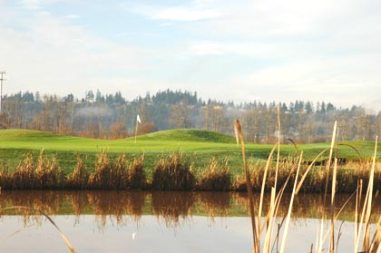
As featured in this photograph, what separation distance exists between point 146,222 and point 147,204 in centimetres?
174

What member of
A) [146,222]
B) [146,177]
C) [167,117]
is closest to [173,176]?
[146,177]

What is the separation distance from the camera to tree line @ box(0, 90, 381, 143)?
64.1 metres

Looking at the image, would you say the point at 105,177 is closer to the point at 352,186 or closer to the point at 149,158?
the point at 149,158

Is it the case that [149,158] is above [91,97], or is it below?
below

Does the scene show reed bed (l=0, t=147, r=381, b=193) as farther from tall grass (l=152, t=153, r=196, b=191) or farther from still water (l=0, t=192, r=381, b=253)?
still water (l=0, t=192, r=381, b=253)

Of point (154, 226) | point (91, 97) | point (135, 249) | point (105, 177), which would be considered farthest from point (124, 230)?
point (91, 97)

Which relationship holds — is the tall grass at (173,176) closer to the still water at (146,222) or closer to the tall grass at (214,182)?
the tall grass at (214,182)

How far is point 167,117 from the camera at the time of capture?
107188 mm

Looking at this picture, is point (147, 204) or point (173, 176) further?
point (173, 176)

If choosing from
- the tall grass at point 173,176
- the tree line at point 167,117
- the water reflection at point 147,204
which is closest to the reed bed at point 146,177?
the tall grass at point 173,176

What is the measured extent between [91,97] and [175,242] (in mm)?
112448

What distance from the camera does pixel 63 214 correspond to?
27.7 ft

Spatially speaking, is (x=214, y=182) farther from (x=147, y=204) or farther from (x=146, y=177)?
(x=147, y=204)

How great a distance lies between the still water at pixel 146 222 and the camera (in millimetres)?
6309
